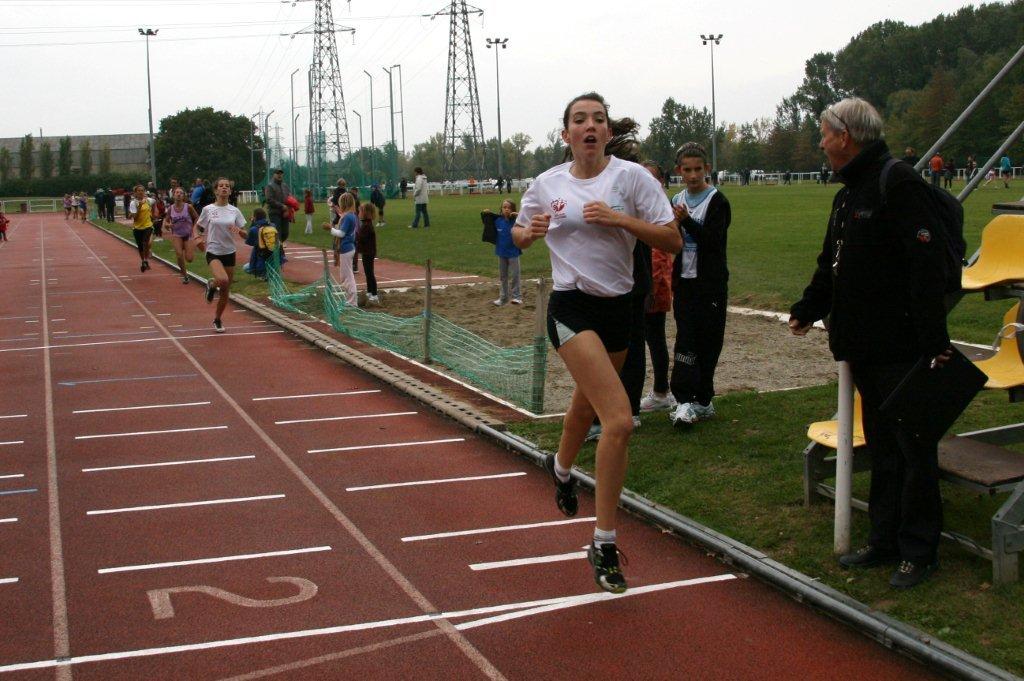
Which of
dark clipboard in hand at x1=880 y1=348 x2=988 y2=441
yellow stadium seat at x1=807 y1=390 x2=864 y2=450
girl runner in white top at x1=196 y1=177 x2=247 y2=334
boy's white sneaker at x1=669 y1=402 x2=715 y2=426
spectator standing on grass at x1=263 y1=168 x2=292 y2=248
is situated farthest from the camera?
spectator standing on grass at x1=263 y1=168 x2=292 y2=248

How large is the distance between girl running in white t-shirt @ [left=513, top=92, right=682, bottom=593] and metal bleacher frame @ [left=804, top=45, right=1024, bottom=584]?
1.45 metres

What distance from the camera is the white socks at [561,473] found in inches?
233

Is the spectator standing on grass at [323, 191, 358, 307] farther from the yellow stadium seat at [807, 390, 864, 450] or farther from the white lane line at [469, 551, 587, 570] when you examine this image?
the yellow stadium seat at [807, 390, 864, 450]

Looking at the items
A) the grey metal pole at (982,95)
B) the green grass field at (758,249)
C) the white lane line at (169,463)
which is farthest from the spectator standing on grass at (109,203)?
the grey metal pole at (982,95)

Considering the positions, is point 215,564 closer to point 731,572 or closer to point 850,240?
point 731,572

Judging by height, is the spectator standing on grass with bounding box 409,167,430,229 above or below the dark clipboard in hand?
above

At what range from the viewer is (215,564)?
6012 millimetres

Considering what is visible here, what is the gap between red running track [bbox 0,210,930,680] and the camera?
4695mm

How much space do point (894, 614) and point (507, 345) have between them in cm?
929

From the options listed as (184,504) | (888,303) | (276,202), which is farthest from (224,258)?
(888,303)

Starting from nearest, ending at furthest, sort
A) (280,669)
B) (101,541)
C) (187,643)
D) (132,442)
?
(280,669) → (187,643) → (101,541) → (132,442)

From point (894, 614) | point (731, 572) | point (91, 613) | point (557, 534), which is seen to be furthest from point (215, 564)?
point (894, 614)

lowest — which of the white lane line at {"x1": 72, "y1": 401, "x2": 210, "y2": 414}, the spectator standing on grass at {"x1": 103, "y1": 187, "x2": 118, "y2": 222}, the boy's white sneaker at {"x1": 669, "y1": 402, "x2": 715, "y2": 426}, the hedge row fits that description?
the white lane line at {"x1": 72, "y1": 401, "x2": 210, "y2": 414}

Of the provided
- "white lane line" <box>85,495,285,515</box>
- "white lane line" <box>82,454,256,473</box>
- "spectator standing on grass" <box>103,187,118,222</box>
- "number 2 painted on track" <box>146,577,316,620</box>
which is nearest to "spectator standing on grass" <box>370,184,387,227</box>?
"white lane line" <box>82,454,256,473</box>
